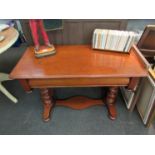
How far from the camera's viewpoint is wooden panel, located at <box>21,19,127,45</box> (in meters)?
1.15

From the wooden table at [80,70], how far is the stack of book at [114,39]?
6cm

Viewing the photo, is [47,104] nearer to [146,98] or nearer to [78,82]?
[78,82]

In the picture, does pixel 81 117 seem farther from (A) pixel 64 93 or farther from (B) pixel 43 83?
(B) pixel 43 83

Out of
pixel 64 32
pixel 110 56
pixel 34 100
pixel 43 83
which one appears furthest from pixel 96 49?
pixel 34 100

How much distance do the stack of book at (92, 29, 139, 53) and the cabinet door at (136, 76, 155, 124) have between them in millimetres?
354

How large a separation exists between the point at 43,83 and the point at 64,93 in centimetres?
70

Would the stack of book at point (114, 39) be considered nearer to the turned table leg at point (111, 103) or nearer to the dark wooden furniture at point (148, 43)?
the dark wooden furniture at point (148, 43)

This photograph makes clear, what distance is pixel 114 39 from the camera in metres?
1.06

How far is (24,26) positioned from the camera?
3.86 ft

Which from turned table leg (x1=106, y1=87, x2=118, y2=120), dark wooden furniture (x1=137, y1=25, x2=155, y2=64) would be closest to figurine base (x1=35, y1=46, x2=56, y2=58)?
turned table leg (x1=106, y1=87, x2=118, y2=120)

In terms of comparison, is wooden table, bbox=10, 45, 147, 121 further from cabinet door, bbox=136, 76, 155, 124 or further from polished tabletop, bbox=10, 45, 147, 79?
cabinet door, bbox=136, 76, 155, 124

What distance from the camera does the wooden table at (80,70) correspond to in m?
0.93

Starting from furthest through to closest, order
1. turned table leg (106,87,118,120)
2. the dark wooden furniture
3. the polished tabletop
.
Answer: turned table leg (106,87,118,120), the dark wooden furniture, the polished tabletop

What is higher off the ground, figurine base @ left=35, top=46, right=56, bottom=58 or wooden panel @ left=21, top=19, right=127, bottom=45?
wooden panel @ left=21, top=19, right=127, bottom=45
